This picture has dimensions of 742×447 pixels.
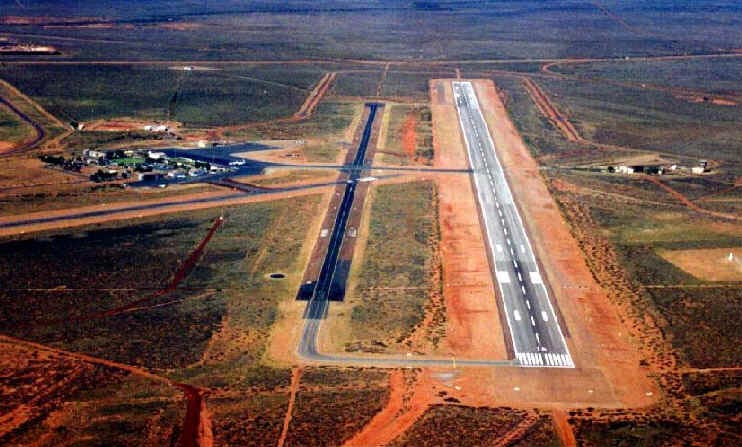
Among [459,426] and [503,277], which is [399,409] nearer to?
[459,426]

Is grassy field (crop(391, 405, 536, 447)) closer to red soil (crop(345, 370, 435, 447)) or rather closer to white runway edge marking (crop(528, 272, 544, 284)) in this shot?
red soil (crop(345, 370, 435, 447))

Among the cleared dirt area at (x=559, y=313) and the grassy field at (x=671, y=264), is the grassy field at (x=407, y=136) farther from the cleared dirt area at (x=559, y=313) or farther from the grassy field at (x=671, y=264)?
the grassy field at (x=671, y=264)

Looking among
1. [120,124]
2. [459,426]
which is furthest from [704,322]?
[120,124]

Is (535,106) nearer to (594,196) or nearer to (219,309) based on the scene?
(594,196)

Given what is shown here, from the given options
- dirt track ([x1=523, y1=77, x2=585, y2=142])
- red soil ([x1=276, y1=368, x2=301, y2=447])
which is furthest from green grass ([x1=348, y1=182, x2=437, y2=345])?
dirt track ([x1=523, y1=77, x2=585, y2=142])

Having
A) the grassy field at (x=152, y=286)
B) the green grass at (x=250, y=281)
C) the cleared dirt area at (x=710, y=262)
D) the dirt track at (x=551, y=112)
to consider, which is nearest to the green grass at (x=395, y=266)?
the green grass at (x=250, y=281)

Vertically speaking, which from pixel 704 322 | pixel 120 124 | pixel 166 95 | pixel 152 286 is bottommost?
pixel 704 322
